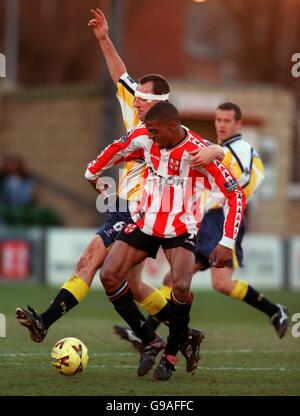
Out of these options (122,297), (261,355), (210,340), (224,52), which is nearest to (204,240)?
(210,340)

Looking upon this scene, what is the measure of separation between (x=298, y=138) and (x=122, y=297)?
22.5 metres

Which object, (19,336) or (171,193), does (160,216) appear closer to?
(171,193)

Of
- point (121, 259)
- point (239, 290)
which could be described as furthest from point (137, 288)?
point (239, 290)

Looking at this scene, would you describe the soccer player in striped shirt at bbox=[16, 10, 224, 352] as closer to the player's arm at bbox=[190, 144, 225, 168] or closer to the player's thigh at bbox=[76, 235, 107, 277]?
the player's thigh at bbox=[76, 235, 107, 277]

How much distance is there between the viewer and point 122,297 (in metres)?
8.55

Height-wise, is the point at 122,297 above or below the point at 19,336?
above

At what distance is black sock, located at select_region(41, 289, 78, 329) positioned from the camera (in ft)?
28.2

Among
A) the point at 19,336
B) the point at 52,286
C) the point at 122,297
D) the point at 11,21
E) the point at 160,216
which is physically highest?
the point at 11,21

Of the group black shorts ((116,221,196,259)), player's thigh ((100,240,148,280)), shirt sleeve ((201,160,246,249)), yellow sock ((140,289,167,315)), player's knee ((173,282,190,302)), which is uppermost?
shirt sleeve ((201,160,246,249))

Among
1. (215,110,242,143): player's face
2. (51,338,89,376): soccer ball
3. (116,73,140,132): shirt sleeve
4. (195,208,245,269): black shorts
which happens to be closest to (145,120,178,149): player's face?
(116,73,140,132): shirt sleeve

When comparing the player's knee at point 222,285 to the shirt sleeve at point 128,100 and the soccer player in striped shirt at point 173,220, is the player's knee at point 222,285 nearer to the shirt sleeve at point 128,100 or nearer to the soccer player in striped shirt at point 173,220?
the shirt sleeve at point 128,100

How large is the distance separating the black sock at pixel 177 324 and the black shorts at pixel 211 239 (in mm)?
2596

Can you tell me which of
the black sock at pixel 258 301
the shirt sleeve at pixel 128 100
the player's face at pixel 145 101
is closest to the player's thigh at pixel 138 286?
the shirt sleeve at pixel 128 100

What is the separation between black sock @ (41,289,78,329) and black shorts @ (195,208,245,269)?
2.43 meters
